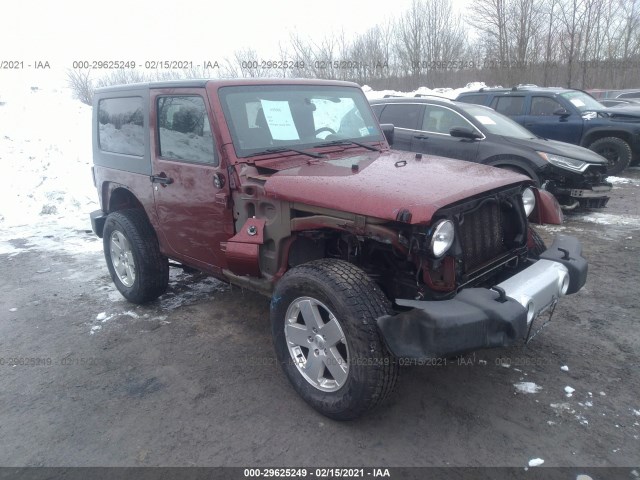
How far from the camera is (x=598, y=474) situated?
233cm

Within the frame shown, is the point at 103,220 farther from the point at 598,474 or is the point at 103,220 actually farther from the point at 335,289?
the point at 598,474

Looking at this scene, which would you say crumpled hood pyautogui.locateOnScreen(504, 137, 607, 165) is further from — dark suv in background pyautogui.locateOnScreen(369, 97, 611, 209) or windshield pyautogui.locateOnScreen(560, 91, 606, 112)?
windshield pyautogui.locateOnScreen(560, 91, 606, 112)

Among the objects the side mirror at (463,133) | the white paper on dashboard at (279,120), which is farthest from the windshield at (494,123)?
the white paper on dashboard at (279,120)

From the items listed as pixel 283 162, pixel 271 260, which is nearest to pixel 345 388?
pixel 271 260

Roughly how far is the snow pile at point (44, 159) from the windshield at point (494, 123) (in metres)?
6.47

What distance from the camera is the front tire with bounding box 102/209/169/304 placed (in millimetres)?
4223

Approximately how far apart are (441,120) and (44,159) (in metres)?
9.09

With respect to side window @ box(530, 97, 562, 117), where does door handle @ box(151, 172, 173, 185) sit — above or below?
below

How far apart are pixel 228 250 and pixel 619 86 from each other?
26.4 m

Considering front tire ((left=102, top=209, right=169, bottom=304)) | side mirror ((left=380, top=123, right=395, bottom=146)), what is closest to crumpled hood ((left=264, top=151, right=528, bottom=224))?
side mirror ((left=380, top=123, right=395, bottom=146))

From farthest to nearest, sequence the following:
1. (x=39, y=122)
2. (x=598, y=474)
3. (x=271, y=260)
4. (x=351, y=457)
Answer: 1. (x=39, y=122)
2. (x=271, y=260)
3. (x=351, y=457)
4. (x=598, y=474)

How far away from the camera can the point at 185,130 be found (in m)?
3.63

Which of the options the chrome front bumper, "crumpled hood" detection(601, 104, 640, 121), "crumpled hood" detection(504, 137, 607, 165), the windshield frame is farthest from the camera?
"crumpled hood" detection(601, 104, 640, 121)

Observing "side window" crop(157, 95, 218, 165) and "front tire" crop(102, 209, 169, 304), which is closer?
"side window" crop(157, 95, 218, 165)
